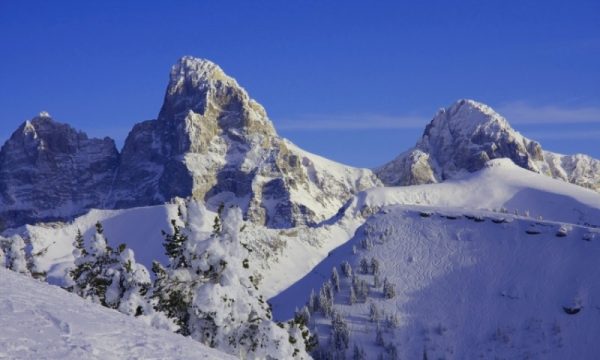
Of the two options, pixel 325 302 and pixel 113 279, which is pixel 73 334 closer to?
pixel 113 279

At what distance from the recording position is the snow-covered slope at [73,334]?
665 inches

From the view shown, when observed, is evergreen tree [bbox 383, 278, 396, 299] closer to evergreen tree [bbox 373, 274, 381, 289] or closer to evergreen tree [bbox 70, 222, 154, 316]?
evergreen tree [bbox 373, 274, 381, 289]

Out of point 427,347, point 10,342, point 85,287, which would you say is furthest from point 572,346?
point 10,342

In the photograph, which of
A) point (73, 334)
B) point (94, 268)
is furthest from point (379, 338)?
point (73, 334)

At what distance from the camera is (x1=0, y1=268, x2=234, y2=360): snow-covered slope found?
16891 millimetres

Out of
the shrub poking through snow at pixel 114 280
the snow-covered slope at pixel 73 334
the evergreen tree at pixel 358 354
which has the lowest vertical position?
the evergreen tree at pixel 358 354

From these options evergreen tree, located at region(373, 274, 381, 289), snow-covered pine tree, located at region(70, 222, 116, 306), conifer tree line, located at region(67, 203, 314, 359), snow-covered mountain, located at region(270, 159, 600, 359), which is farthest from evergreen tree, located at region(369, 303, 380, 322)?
conifer tree line, located at region(67, 203, 314, 359)

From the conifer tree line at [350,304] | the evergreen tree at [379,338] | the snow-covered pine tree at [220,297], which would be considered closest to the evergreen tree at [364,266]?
the conifer tree line at [350,304]

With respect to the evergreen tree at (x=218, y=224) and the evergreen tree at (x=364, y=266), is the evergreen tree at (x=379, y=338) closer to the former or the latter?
the evergreen tree at (x=364, y=266)

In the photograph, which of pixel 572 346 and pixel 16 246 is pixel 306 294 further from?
pixel 16 246

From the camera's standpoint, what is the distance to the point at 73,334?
18.4m

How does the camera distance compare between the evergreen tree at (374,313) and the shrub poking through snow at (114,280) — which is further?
the evergreen tree at (374,313)

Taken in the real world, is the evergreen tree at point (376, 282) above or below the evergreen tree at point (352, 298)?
above

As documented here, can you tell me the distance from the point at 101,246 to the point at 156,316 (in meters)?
7.61
